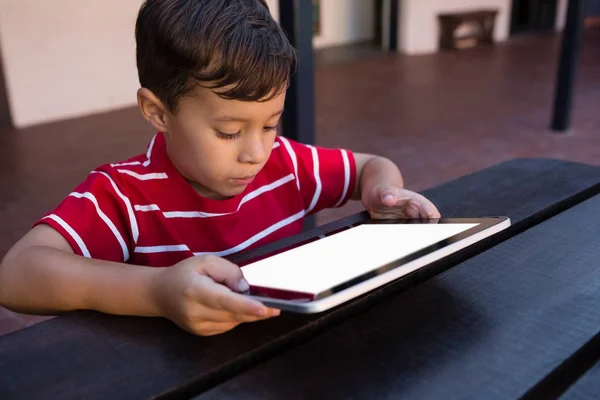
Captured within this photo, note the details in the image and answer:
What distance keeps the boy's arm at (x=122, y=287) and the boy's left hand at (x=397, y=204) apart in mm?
395

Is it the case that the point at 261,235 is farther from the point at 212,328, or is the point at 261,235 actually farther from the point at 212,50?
the point at 212,328

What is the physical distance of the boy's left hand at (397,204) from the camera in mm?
929

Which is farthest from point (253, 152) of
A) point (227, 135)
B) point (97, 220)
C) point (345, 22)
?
point (345, 22)

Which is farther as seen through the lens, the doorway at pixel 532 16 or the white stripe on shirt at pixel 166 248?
the doorway at pixel 532 16

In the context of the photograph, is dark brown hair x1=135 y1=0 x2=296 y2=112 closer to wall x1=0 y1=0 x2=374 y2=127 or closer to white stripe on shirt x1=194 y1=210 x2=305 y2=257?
white stripe on shirt x1=194 y1=210 x2=305 y2=257

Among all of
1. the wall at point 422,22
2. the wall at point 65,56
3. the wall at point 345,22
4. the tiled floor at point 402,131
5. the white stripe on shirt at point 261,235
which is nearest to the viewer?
the white stripe on shirt at point 261,235

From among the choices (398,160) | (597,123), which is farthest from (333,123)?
(597,123)

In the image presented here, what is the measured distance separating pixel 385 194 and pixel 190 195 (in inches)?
12.3

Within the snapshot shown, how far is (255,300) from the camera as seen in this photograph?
0.58 m

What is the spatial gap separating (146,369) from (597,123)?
14.7 feet

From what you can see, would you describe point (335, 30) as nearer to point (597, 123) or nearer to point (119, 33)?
point (119, 33)

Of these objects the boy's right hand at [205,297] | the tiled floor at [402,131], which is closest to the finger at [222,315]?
the boy's right hand at [205,297]

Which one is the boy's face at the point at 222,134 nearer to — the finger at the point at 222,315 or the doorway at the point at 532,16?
the finger at the point at 222,315

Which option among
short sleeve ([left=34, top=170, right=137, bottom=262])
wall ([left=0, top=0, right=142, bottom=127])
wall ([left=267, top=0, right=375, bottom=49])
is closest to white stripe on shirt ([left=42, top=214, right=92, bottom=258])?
short sleeve ([left=34, top=170, right=137, bottom=262])
